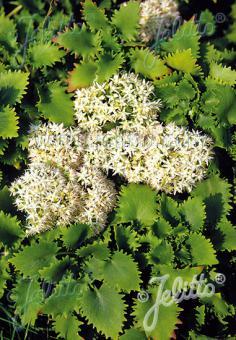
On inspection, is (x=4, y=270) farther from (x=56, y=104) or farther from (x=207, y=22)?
(x=207, y=22)

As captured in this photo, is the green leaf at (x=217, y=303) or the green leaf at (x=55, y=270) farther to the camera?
the green leaf at (x=217, y=303)

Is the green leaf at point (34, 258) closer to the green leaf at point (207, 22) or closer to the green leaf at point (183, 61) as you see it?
the green leaf at point (183, 61)

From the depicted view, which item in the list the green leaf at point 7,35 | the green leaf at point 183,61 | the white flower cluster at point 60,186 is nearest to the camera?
the white flower cluster at point 60,186

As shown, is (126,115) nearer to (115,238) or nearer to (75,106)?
(75,106)

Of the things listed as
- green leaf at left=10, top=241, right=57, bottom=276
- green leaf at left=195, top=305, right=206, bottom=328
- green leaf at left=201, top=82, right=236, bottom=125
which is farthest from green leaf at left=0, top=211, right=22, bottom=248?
green leaf at left=201, top=82, right=236, bottom=125

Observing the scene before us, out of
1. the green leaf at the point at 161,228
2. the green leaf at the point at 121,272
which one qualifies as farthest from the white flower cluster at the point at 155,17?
the green leaf at the point at 121,272

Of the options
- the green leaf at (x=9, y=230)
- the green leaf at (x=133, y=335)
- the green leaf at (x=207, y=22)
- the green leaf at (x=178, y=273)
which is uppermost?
the green leaf at (x=207, y=22)

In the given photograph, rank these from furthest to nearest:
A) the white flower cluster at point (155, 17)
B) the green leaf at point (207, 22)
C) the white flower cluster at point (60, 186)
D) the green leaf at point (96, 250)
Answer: the green leaf at point (207, 22) < the white flower cluster at point (155, 17) < the white flower cluster at point (60, 186) < the green leaf at point (96, 250)
